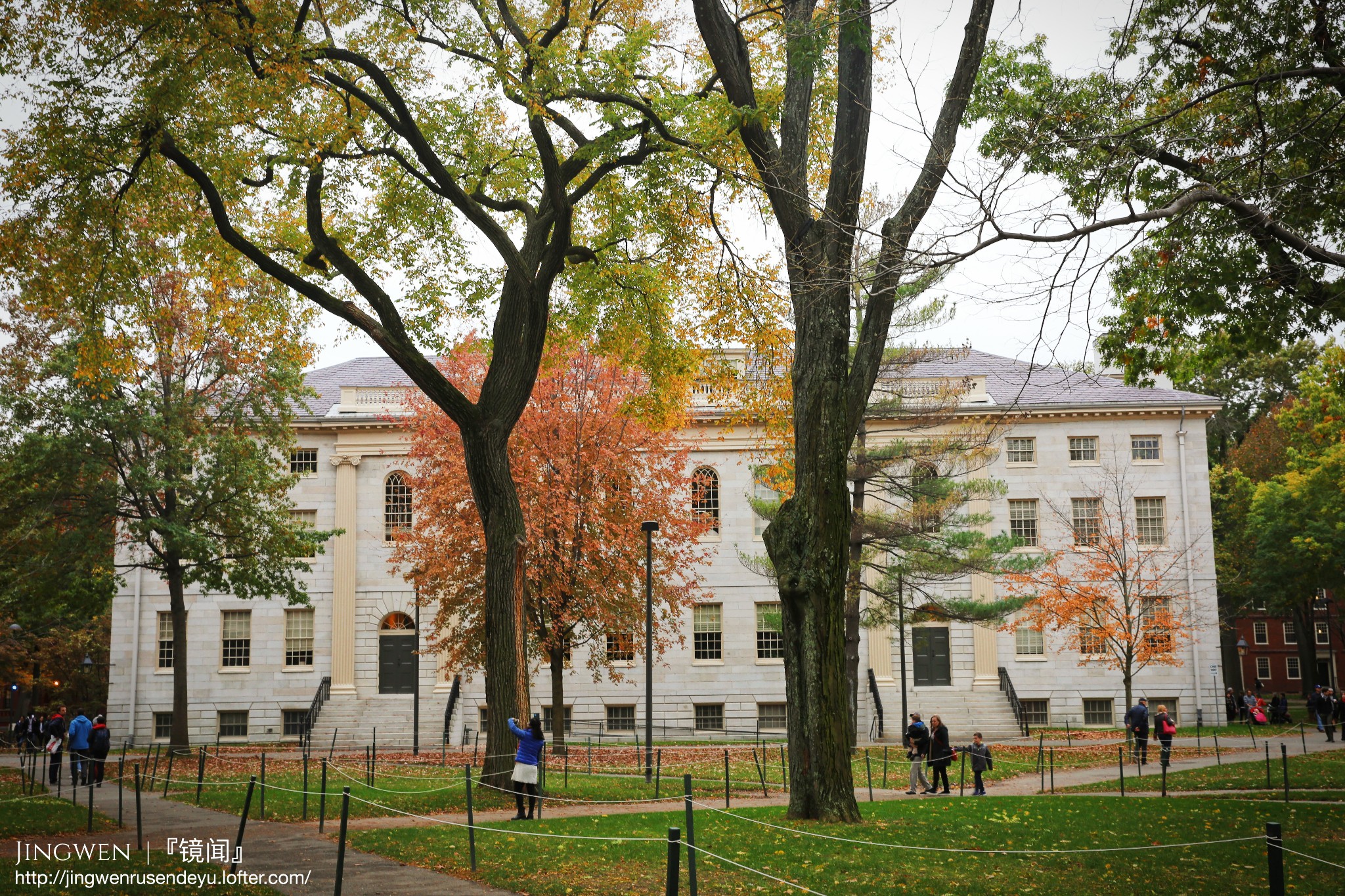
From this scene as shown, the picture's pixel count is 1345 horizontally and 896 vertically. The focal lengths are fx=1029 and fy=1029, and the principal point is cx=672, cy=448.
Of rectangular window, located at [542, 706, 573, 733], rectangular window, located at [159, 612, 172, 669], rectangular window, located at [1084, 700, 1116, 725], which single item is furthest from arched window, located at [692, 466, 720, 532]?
rectangular window, located at [159, 612, 172, 669]

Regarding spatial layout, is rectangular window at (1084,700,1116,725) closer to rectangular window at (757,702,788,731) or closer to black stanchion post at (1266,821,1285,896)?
rectangular window at (757,702,788,731)

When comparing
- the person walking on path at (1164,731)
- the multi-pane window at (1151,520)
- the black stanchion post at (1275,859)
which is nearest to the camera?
the black stanchion post at (1275,859)

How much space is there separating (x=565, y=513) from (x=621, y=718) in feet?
41.9

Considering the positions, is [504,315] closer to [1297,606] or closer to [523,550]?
[523,550]

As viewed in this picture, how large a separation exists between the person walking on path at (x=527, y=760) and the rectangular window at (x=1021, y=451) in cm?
2707

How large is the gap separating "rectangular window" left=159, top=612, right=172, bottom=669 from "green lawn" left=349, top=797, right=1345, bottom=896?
27.6 m

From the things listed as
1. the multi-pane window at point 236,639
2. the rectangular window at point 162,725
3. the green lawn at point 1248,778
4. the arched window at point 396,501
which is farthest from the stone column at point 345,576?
the green lawn at point 1248,778

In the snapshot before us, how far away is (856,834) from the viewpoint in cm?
1190

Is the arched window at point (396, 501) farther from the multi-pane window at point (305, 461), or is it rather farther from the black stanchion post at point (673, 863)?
the black stanchion post at point (673, 863)

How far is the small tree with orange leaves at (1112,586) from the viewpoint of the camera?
31047 mm

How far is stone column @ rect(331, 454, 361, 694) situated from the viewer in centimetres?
3681

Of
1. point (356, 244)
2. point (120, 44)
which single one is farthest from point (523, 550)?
point (120, 44)

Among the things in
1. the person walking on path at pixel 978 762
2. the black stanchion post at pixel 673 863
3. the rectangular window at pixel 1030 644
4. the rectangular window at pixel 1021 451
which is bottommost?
the person walking on path at pixel 978 762

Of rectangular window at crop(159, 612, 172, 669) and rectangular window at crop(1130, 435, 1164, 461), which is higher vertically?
rectangular window at crop(1130, 435, 1164, 461)
